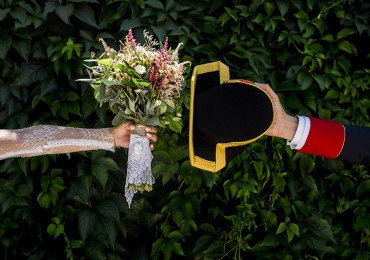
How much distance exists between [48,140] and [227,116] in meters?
0.78

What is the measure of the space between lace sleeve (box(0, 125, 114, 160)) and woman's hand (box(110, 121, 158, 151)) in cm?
2

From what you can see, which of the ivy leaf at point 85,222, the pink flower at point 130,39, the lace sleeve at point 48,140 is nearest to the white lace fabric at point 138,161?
the lace sleeve at point 48,140

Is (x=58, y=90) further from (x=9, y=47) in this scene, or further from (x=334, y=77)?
(x=334, y=77)

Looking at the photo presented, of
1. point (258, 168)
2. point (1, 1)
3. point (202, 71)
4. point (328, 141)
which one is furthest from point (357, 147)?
point (1, 1)

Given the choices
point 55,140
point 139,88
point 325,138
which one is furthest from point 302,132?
point 55,140

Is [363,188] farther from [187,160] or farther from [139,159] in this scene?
[139,159]

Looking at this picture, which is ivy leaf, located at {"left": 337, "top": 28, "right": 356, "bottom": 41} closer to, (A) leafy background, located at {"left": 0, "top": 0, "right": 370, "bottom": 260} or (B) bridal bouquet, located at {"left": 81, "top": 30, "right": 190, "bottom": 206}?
(A) leafy background, located at {"left": 0, "top": 0, "right": 370, "bottom": 260}

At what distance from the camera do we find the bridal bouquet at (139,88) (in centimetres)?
213

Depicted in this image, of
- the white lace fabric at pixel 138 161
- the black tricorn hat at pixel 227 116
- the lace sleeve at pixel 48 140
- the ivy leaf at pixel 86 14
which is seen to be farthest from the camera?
the ivy leaf at pixel 86 14

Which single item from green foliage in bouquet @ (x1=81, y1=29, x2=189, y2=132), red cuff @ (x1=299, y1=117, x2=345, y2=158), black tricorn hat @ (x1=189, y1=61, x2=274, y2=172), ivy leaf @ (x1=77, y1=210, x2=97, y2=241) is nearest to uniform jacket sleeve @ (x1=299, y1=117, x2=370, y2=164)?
red cuff @ (x1=299, y1=117, x2=345, y2=158)

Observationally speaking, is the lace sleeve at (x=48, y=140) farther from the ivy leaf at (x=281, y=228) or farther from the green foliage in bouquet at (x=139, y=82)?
the ivy leaf at (x=281, y=228)

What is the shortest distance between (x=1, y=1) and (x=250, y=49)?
4.03 feet

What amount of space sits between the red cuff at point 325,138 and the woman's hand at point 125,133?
1.79 ft

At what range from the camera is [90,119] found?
3.14m
